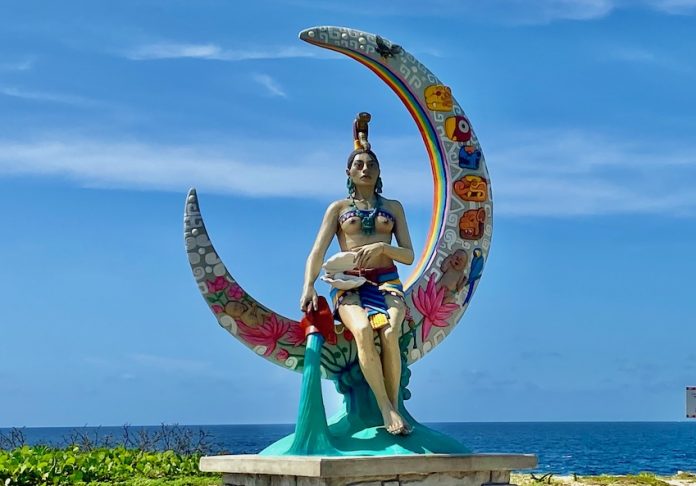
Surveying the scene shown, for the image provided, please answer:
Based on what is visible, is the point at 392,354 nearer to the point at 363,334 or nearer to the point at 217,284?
the point at 363,334

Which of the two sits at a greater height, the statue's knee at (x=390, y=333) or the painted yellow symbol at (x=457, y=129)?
the painted yellow symbol at (x=457, y=129)

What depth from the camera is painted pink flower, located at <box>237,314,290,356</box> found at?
307 inches

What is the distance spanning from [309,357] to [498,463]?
5.12 ft

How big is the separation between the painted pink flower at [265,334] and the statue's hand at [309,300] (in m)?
0.27

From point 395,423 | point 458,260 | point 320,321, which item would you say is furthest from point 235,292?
point 458,260

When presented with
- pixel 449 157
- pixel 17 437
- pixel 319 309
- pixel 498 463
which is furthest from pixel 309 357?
pixel 17 437

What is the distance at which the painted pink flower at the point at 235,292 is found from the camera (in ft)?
25.4

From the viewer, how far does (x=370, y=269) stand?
7.83 m

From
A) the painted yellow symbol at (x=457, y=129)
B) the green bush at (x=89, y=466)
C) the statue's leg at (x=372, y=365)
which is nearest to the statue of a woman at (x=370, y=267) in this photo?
the statue's leg at (x=372, y=365)

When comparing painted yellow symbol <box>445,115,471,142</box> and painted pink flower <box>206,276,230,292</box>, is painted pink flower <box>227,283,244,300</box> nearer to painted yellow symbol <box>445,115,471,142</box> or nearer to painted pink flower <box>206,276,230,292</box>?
painted pink flower <box>206,276,230,292</box>

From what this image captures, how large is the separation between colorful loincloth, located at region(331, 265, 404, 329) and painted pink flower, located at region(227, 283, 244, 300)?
693 mm

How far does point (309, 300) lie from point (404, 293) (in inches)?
33.8

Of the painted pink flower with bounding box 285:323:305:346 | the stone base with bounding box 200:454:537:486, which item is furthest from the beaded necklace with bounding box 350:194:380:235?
the stone base with bounding box 200:454:537:486

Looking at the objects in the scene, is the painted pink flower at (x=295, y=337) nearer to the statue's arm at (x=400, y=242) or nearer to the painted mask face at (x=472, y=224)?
the statue's arm at (x=400, y=242)
